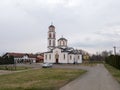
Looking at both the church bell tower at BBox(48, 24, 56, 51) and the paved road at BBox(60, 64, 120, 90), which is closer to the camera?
the paved road at BBox(60, 64, 120, 90)

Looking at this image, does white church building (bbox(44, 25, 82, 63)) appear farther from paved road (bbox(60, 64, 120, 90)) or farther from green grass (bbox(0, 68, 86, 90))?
paved road (bbox(60, 64, 120, 90))

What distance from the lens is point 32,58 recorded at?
140750mm

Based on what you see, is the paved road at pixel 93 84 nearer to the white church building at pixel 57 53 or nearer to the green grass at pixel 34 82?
the green grass at pixel 34 82

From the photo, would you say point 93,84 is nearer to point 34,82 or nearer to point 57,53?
point 34,82

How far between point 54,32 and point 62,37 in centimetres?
655

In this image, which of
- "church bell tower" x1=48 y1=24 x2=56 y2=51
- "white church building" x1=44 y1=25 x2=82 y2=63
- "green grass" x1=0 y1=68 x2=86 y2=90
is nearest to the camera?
"green grass" x1=0 y1=68 x2=86 y2=90

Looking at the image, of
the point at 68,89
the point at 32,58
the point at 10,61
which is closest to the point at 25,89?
the point at 68,89

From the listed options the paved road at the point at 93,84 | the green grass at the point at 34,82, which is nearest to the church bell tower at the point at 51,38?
the green grass at the point at 34,82

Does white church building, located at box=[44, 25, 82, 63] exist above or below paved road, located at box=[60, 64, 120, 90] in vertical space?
above

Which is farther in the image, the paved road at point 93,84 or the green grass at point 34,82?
the green grass at point 34,82

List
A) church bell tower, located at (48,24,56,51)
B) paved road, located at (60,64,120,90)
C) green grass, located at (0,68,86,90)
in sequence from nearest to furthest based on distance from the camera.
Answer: paved road, located at (60,64,120,90)
green grass, located at (0,68,86,90)
church bell tower, located at (48,24,56,51)

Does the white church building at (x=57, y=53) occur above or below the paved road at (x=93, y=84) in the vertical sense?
above

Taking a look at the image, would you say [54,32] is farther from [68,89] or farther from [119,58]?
[68,89]

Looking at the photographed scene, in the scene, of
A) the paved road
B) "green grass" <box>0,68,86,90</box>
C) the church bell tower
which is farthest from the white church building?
the paved road
